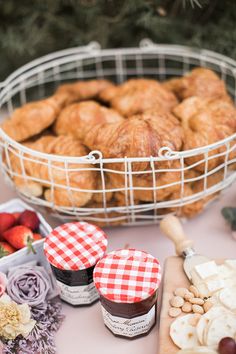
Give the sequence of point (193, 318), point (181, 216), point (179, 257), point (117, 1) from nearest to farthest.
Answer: point (193, 318) → point (179, 257) → point (181, 216) → point (117, 1)

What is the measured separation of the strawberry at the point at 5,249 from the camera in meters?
0.69

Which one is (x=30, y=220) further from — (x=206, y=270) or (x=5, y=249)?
(x=206, y=270)

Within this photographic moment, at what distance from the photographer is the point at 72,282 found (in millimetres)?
642

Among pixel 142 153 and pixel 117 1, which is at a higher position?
pixel 117 1

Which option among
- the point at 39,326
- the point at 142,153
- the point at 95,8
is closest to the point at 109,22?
the point at 95,8

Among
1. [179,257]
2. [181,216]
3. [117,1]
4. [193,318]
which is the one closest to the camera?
[193,318]

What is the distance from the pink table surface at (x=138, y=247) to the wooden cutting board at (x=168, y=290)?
0.11ft

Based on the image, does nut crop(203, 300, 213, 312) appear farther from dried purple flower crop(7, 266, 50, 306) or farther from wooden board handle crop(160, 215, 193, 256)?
dried purple flower crop(7, 266, 50, 306)

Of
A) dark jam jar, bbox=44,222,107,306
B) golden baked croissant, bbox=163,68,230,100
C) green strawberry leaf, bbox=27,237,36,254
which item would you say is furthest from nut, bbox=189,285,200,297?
golden baked croissant, bbox=163,68,230,100

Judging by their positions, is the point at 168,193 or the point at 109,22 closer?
the point at 168,193

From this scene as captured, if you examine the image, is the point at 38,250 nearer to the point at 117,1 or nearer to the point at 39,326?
the point at 39,326

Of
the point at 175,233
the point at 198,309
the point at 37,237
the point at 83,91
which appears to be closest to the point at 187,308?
the point at 198,309

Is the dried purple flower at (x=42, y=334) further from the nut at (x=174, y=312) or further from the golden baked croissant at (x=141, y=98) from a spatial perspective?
the golden baked croissant at (x=141, y=98)

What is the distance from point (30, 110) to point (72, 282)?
331 millimetres
